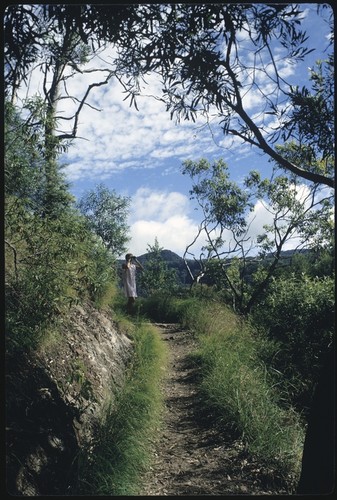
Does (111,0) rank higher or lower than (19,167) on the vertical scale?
higher

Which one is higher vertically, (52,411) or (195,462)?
(52,411)

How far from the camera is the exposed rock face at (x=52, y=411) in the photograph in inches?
136

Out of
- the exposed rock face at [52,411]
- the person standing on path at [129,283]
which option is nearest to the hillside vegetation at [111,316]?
the exposed rock face at [52,411]

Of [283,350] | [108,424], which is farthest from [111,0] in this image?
[283,350]

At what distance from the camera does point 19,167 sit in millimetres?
5465

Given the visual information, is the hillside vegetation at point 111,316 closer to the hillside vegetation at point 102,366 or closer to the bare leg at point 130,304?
the hillside vegetation at point 102,366

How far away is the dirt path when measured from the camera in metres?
4.27

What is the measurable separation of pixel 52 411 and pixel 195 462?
1.86 metres

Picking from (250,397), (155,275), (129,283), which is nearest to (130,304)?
(129,283)

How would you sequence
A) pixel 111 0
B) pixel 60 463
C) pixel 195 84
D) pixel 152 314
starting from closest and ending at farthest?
pixel 111 0 → pixel 60 463 → pixel 195 84 → pixel 152 314

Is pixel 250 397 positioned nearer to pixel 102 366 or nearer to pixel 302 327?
pixel 102 366

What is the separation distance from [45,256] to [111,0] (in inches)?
124

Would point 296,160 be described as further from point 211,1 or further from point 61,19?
point 61,19

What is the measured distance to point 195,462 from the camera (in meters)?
4.97
